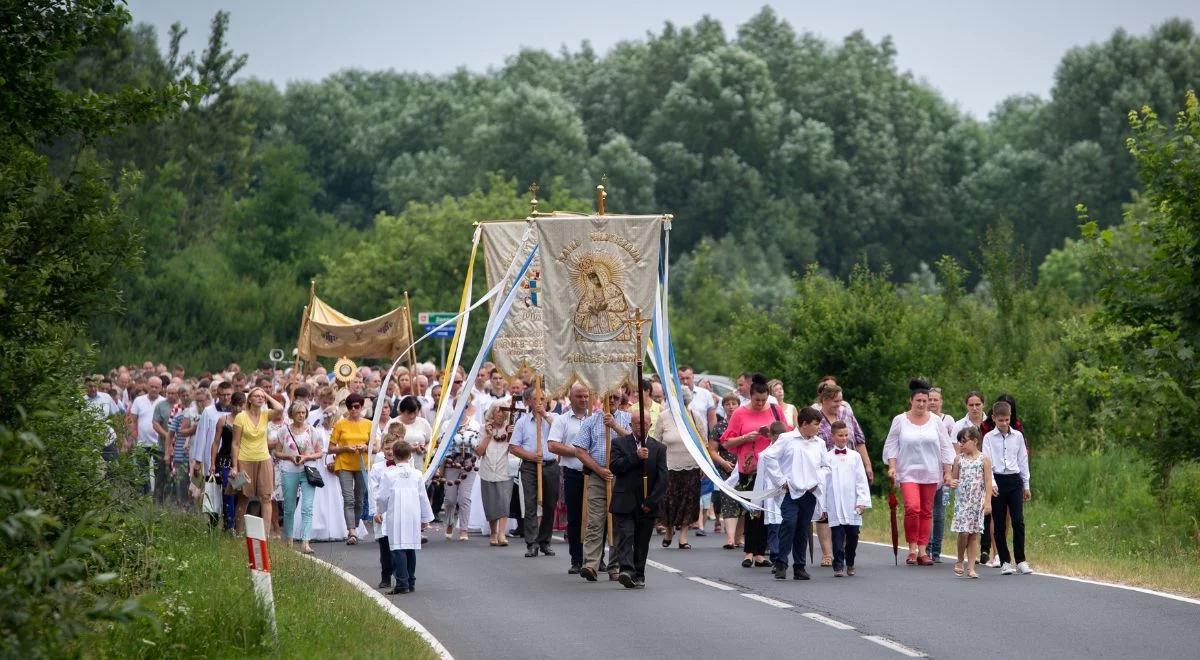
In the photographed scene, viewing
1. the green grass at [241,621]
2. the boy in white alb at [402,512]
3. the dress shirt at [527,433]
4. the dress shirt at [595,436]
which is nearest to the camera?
the green grass at [241,621]

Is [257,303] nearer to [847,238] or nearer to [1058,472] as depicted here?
[847,238]

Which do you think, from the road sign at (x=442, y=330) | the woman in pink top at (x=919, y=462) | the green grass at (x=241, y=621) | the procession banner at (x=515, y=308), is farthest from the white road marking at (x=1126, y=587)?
the road sign at (x=442, y=330)

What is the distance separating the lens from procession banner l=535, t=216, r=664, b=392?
65.0 ft

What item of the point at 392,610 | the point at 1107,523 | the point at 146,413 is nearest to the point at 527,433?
the point at 392,610

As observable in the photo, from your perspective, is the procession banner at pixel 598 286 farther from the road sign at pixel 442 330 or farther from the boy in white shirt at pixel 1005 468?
the road sign at pixel 442 330

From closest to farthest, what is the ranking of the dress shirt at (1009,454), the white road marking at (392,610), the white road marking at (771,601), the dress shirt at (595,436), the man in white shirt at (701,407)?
1. the white road marking at (392,610)
2. the white road marking at (771,601)
3. the dress shirt at (595,436)
4. the dress shirt at (1009,454)
5. the man in white shirt at (701,407)

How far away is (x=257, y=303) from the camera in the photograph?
65625 millimetres

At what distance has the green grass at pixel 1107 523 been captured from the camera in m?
18.9

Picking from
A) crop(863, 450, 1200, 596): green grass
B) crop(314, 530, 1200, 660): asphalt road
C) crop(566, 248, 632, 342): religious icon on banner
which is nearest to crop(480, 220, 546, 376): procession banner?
crop(566, 248, 632, 342): religious icon on banner

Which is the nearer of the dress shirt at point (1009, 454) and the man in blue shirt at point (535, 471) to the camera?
the dress shirt at point (1009, 454)

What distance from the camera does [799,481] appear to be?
1827 cm

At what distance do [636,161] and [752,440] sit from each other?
57994mm

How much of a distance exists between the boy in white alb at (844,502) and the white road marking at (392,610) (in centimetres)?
458

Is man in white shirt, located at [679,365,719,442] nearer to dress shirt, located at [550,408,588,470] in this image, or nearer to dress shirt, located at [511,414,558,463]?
dress shirt, located at [511,414,558,463]
